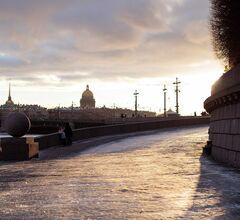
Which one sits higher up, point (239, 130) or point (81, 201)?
point (239, 130)

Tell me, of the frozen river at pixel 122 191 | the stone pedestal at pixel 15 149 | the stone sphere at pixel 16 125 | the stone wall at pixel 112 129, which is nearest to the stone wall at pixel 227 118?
the frozen river at pixel 122 191

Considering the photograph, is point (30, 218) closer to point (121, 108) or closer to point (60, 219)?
point (60, 219)

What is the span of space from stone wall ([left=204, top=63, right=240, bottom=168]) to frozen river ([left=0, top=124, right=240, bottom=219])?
69 cm

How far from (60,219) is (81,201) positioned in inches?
71.5

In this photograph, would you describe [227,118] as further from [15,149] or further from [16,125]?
[16,125]

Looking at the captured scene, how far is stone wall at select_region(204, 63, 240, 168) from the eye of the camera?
16188 mm

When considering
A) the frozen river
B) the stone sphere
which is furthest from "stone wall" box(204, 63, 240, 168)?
the stone sphere

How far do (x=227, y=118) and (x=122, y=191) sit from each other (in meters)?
7.60

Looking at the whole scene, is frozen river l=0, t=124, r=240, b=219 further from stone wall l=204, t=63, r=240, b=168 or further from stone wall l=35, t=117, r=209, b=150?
stone wall l=35, t=117, r=209, b=150

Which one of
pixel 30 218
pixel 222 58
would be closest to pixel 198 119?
pixel 222 58

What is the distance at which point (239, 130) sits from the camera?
15938mm

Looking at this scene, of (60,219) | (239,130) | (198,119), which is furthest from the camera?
(198,119)

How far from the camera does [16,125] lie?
939 inches

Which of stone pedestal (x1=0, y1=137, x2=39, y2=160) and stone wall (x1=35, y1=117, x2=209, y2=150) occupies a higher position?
stone wall (x1=35, y1=117, x2=209, y2=150)
